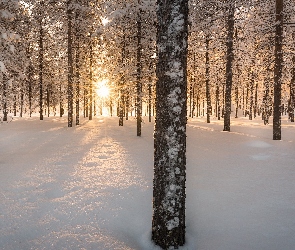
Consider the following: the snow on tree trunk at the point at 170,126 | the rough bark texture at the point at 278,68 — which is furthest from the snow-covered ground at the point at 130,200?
the rough bark texture at the point at 278,68

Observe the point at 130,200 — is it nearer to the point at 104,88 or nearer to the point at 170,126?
the point at 170,126

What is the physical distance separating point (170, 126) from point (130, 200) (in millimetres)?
2425

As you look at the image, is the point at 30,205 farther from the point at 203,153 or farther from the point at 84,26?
the point at 84,26

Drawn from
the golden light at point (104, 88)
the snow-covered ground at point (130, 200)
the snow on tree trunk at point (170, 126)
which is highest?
the golden light at point (104, 88)

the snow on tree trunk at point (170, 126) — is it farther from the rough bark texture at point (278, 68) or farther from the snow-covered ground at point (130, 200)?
the rough bark texture at point (278, 68)

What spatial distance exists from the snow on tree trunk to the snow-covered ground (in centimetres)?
45

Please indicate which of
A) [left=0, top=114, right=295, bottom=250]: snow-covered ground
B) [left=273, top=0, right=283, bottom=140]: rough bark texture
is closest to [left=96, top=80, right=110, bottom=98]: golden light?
[left=0, top=114, right=295, bottom=250]: snow-covered ground

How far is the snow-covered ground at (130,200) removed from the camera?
4062mm

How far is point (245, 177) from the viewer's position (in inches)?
276

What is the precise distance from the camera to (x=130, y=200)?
552 cm

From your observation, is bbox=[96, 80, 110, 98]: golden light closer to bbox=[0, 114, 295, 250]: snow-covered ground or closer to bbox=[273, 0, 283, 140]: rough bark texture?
bbox=[0, 114, 295, 250]: snow-covered ground

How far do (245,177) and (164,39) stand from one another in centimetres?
486

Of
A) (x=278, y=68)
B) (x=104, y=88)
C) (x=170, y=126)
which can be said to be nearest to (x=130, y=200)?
(x=170, y=126)

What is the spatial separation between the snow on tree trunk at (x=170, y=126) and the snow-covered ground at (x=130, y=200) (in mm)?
447
